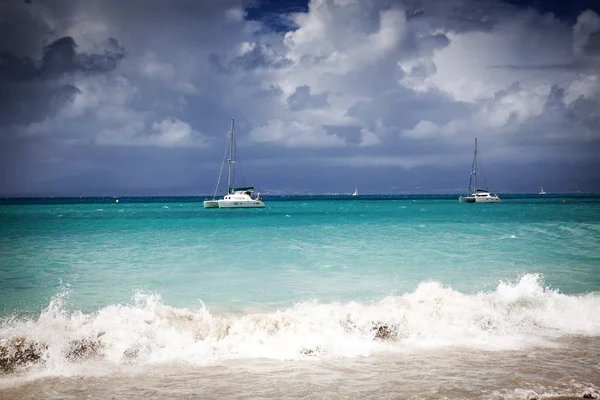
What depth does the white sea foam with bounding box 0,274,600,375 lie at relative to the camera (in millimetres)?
7801

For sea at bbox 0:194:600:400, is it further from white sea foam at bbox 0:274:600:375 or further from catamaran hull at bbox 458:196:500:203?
catamaran hull at bbox 458:196:500:203

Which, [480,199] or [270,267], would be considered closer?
[270,267]

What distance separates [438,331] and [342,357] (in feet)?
8.78

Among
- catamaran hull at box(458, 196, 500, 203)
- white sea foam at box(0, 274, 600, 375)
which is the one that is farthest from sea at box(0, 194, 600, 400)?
catamaran hull at box(458, 196, 500, 203)

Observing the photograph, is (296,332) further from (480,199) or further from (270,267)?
(480,199)

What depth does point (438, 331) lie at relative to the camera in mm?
9062

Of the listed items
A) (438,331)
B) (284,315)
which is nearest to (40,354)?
(284,315)

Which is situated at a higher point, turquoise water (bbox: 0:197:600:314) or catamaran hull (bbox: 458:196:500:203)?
catamaran hull (bbox: 458:196:500:203)

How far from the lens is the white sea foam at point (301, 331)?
7.80 m

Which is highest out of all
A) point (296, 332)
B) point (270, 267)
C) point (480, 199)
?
point (480, 199)

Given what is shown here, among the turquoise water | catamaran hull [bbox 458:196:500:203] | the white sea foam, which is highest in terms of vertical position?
catamaran hull [bbox 458:196:500:203]

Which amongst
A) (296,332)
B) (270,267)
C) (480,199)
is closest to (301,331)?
(296,332)

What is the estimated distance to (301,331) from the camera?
347 inches

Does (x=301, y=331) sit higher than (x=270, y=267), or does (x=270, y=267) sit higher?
(x=301, y=331)
